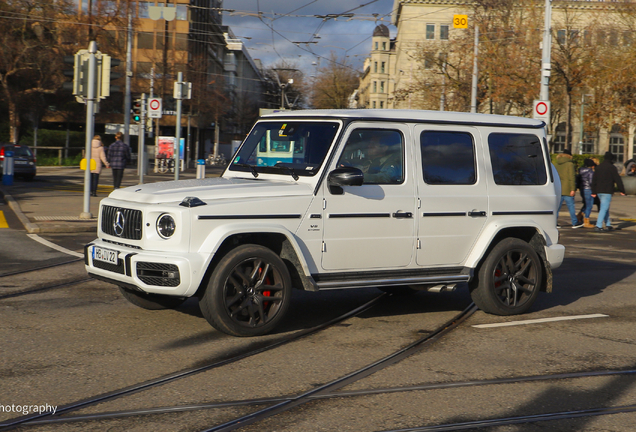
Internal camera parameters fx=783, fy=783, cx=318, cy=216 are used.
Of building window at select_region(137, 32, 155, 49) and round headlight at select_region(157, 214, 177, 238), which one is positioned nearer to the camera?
round headlight at select_region(157, 214, 177, 238)

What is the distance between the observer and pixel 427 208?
722cm

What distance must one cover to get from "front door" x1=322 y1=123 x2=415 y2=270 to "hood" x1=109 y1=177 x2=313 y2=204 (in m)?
0.35

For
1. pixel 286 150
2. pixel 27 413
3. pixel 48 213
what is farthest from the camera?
pixel 48 213

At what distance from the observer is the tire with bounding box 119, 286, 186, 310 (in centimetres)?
729

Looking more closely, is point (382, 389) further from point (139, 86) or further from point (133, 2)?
point (139, 86)

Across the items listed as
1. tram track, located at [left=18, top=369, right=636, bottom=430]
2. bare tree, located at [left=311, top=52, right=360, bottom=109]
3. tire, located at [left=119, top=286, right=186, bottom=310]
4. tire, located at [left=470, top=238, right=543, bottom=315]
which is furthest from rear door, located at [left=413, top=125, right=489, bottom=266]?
bare tree, located at [left=311, top=52, right=360, bottom=109]

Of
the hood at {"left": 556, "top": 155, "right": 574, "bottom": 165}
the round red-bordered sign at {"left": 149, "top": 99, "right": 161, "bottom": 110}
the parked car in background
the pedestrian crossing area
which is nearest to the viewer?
the pedestrian crossing area

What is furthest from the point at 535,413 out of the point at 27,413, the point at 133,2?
the point at 133,2

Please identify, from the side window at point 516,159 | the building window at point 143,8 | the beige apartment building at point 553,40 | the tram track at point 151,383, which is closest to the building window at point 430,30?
the beige apartment building at point 553,40

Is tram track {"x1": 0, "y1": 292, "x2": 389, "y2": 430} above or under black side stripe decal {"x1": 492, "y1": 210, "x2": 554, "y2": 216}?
under

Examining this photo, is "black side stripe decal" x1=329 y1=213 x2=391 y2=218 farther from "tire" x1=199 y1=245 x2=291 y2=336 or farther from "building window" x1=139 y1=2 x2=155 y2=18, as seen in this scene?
"building window" x1=139 y1=2 x2=155 y2=18

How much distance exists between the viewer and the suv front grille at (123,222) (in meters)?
6.28

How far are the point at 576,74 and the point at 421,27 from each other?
46851mm

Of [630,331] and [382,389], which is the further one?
[630,331]
